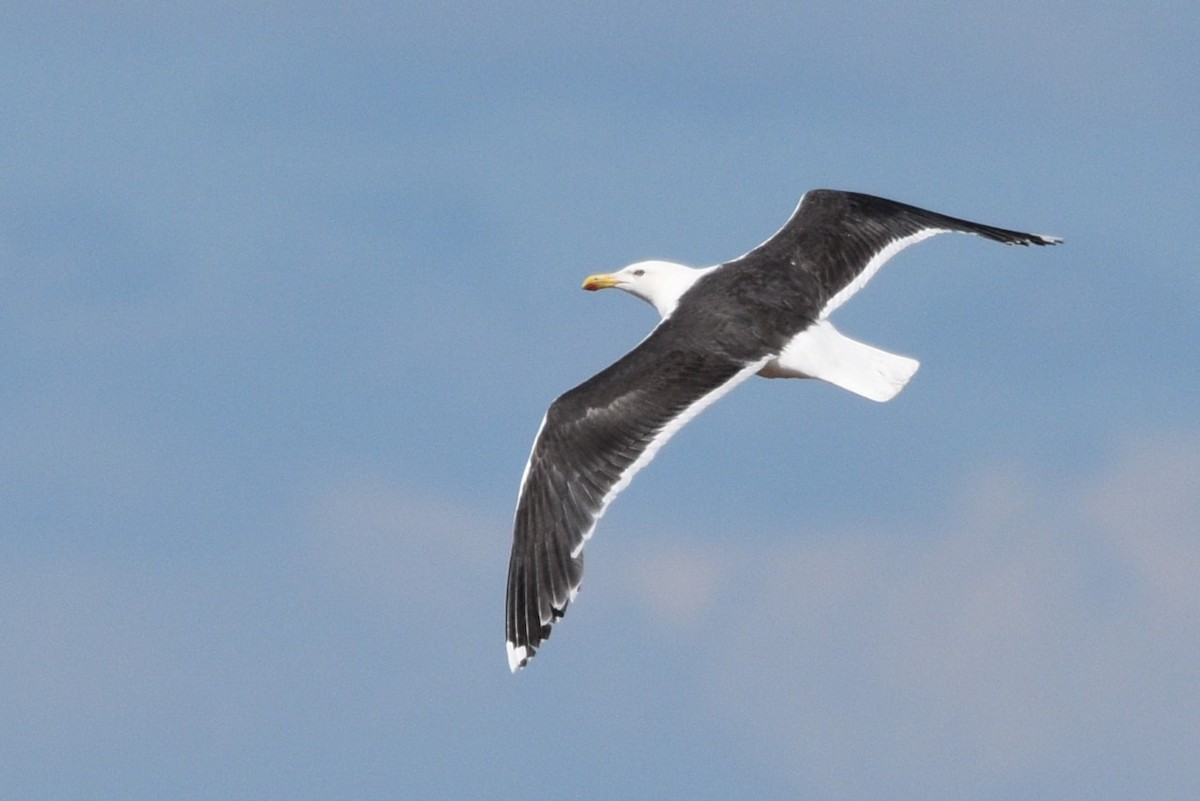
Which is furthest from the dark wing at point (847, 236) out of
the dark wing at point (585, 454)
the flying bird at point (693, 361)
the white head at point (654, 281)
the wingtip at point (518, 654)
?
the wingtip at point (518, 654)

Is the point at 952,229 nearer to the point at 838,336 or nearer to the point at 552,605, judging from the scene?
the point at 838,336

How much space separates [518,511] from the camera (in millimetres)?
20672

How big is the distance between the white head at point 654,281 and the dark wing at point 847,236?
1.95ft

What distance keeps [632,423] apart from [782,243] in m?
3.53

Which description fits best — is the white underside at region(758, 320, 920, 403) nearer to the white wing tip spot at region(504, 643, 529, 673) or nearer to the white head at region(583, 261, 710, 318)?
the white head at region(583, 261, 710, 318)

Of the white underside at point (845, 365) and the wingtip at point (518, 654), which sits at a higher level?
the white underside at point (845, 365)

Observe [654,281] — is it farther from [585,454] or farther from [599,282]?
[585,454]

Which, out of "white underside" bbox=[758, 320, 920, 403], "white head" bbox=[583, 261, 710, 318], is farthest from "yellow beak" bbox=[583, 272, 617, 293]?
"white underside" bbox=[758, 320, 920, 403]

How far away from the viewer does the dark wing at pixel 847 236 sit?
23484 mm

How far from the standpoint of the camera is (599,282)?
24875 millimetres

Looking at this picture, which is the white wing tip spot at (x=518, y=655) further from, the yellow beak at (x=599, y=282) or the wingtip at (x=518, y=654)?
the yellow beak at (x=599, y=282)

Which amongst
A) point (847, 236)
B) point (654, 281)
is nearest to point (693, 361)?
point (654, 281)

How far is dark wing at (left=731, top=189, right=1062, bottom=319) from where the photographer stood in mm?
23484

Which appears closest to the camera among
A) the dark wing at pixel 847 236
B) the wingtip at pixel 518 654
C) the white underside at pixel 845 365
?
the wingtip at pixel 518 654
